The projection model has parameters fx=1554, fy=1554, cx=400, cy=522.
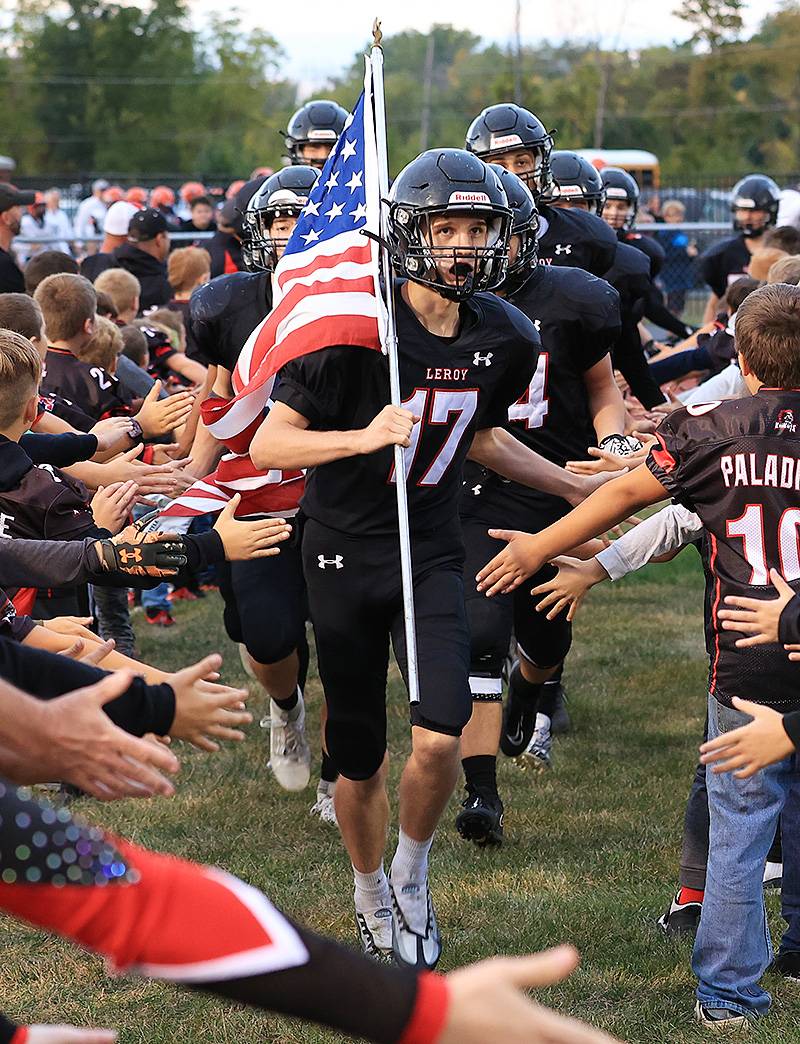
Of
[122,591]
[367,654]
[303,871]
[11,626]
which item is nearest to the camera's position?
[11,626]

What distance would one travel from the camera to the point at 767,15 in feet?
210

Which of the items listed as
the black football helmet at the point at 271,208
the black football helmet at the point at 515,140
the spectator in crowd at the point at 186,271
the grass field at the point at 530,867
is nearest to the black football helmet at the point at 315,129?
the black football helmet at the point at 515,140

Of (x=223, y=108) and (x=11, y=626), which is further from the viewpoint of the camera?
(x=223, y=108)

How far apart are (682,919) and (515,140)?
365 cm

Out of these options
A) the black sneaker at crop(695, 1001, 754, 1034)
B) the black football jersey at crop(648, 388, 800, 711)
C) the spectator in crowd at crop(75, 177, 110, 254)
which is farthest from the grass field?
the spectator in crowd at crop(75, 177, 110, 254)

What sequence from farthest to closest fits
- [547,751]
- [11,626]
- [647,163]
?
[647,163] → [547,751] → [11,626]

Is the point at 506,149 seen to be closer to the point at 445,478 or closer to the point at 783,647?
the point at 445,478

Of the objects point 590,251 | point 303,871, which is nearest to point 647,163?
point 590,251

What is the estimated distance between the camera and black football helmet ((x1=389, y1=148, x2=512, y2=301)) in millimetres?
4602

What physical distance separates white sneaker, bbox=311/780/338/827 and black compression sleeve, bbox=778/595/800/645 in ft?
8.80

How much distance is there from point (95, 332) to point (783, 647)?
4.17 meters

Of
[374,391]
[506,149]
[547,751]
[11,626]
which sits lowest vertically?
[547,751]

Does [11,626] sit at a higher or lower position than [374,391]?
lower

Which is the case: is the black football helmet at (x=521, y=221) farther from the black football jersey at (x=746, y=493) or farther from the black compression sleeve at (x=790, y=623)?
the black compression sleeve at (x=790, y=623)
